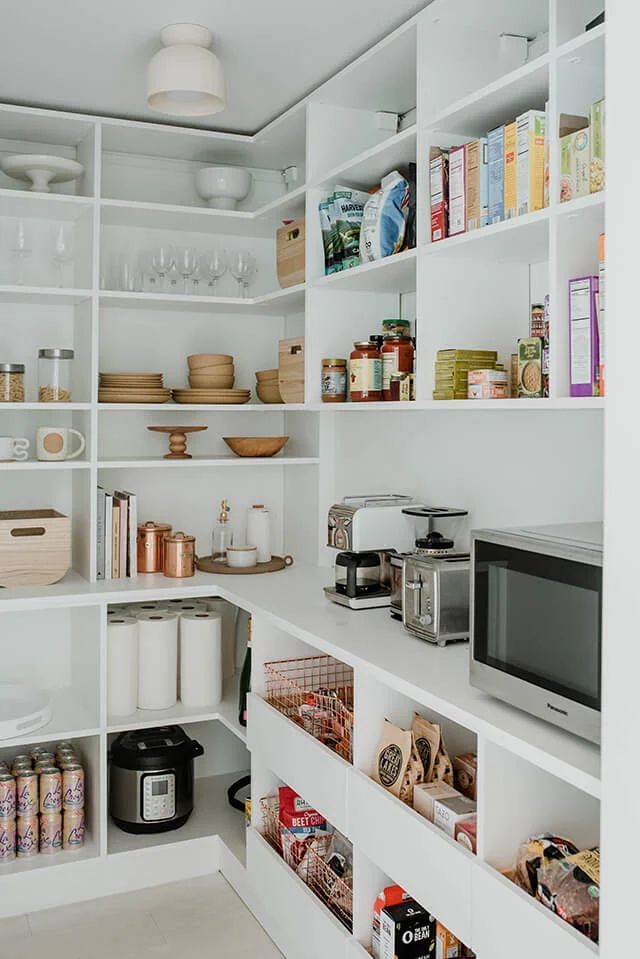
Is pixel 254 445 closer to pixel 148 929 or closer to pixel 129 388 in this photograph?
pixel 129 388

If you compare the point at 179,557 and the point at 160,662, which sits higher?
the point at 179,557

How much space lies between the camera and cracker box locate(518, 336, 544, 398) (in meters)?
2.01

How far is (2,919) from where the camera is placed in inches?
111

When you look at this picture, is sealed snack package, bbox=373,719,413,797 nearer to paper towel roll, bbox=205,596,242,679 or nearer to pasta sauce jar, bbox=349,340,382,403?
pasta sauce jar, bbox=349,340,382,403

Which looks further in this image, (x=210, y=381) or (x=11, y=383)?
(x=210, y=381)

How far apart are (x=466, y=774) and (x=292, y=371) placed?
1447 mm

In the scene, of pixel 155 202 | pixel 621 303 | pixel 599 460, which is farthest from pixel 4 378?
pixel 621 303

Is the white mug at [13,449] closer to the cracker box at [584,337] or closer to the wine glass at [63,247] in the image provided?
the wine glass at [63,247]

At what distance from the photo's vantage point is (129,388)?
3191mm

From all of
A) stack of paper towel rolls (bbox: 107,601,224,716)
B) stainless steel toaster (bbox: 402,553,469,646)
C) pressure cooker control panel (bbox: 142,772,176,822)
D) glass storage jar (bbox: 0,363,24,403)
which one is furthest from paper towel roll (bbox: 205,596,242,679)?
stainless steel toaster (bbox: 402,553,469,646)

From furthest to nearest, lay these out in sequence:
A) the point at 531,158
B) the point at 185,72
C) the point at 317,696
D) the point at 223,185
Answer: the point at 223,185 < the point at 317,696 < the point at 185,72 < the point at 531,158

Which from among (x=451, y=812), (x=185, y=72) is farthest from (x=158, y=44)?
(x=451, y=812)

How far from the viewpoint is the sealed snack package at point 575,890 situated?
1.58 m

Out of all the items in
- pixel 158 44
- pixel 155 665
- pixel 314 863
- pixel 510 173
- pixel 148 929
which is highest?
pixel 158 44
